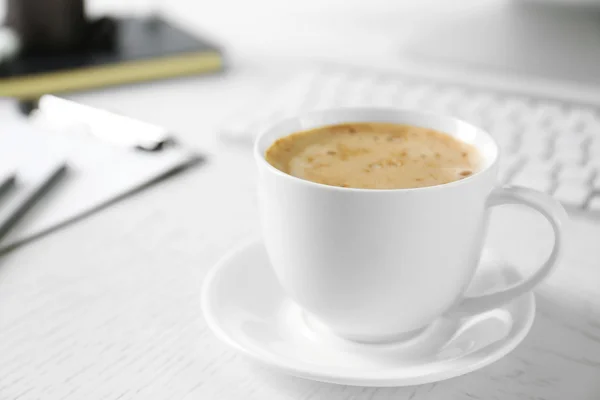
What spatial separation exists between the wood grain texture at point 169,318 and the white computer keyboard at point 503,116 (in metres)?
0.04

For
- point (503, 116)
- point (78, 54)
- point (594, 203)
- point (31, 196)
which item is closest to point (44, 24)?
point (78, 54)

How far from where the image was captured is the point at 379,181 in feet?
1.26

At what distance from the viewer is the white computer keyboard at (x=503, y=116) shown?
0.55 meters

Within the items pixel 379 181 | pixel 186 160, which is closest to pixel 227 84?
pixel 186 160

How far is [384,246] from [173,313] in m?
0.15

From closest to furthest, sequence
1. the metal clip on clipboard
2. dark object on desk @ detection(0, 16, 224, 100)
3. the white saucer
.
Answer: the white saucer → the metal clip on clipboard → dark object on desk @ detection(0, 16, 224, 100)

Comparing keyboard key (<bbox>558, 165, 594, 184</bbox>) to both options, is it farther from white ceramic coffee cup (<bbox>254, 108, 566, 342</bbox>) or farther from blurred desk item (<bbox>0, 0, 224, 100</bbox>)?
blurred desk item (<bbox>0, 0, 224, 100</bbox>)

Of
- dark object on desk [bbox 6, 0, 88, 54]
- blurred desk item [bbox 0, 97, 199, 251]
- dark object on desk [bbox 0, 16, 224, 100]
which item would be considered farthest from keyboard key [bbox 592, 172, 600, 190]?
dark object on desk [bbox 6, 0, 88, 54]

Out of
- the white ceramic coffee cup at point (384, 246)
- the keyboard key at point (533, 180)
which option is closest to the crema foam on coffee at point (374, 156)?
the white ceramic coffee cup at point (384, 246)

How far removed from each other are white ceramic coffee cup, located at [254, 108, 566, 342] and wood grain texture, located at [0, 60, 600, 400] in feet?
0.13

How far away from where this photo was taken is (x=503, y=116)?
2.20 ft

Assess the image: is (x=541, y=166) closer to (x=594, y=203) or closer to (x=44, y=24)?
(x=594, y=203)

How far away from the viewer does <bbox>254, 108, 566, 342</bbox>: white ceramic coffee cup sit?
0.35 meters

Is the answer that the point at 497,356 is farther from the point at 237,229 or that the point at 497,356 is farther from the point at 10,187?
the point at 10,187
